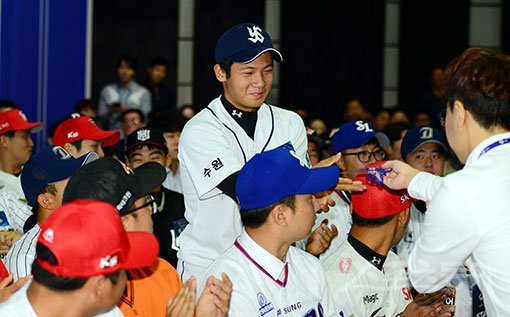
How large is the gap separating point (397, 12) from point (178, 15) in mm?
3050

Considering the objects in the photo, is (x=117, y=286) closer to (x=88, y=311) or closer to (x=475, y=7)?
(x=88, y=311)

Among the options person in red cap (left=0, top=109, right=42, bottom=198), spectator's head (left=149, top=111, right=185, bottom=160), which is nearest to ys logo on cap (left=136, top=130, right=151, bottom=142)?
spectator's head (left=149, top=111, right=185, bottom=160)

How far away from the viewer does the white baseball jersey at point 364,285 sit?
3.97 metres

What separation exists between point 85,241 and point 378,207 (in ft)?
5.78

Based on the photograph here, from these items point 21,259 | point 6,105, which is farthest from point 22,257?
point 6,105

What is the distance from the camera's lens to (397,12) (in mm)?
12953

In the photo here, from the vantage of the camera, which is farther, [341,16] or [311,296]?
[341,16]

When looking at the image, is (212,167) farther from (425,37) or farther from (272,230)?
(425,37)

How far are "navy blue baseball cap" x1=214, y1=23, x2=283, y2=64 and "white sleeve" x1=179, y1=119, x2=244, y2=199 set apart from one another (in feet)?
1.08

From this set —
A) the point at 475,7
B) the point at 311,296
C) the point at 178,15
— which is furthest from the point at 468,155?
the point at 475,7

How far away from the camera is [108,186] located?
129 inches

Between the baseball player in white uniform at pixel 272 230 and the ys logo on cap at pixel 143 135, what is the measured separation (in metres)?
2.68

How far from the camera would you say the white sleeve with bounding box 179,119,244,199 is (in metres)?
4.06

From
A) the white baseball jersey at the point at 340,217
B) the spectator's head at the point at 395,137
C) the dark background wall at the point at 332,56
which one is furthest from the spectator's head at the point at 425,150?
the dark background wall at the point at 332,56
